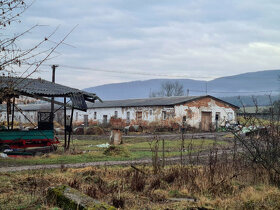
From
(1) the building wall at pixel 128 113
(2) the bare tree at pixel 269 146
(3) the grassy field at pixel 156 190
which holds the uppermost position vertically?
(1) the building wall at pixel 128 113

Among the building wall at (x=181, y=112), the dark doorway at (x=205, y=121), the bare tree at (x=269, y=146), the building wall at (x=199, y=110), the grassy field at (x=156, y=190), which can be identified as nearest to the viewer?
the grassy field at (x=156, y=190)

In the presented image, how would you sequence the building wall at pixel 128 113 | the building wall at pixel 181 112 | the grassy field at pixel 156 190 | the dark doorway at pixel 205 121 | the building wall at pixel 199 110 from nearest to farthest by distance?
1. the grassy field at pixel 156 190
2. the building wall at pixel 181 112
3. the building wall at pixel 199 110
4. the building wall at pixel 128 113
5. the dark doorway at pixel 205 121

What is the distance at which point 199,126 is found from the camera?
44.7 m

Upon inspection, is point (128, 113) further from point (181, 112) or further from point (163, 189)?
point (163, 189)

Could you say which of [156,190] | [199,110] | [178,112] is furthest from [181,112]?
[156,190]

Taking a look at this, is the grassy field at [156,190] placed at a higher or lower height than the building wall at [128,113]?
lower

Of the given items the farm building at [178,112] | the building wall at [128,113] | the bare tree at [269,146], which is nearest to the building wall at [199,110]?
the farm building at [178,112]

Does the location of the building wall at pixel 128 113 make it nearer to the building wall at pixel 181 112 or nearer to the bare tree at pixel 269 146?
the building wall at pixel 181 112

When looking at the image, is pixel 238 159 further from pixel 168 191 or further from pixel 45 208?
pixel 45 208

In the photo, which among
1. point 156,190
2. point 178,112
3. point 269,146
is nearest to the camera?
point 156,190

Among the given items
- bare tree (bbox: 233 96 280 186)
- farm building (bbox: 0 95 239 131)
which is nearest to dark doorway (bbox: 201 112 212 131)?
farm building (bbox: 0 95 239 131)

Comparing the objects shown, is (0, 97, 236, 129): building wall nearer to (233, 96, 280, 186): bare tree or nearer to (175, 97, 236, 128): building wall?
(175, 97, 236, 128): building wall

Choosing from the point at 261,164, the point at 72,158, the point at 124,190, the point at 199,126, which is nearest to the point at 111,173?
the point at 124,190

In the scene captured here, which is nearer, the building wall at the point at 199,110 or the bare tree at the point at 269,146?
the bare tree at the point at 269,146
